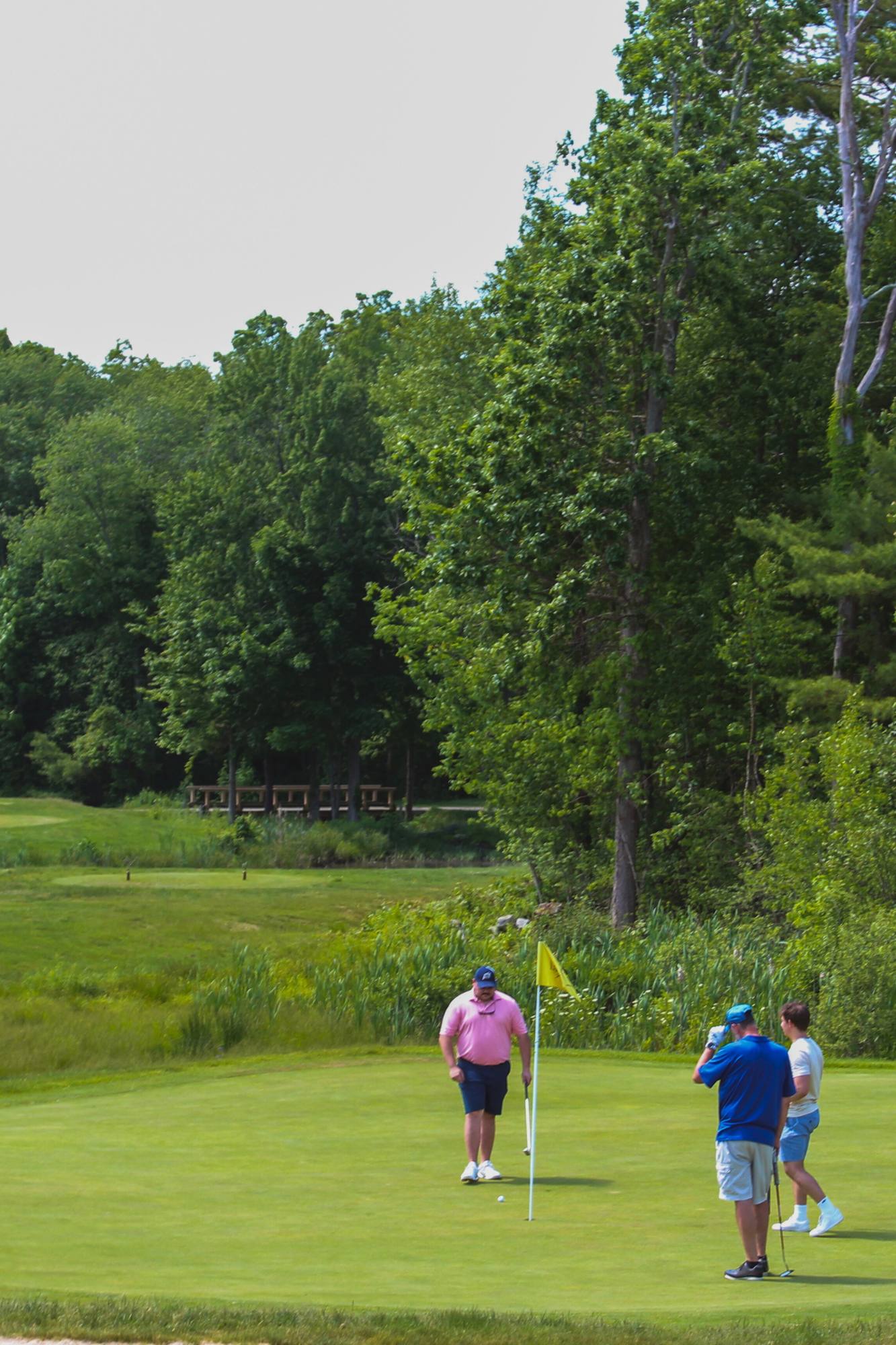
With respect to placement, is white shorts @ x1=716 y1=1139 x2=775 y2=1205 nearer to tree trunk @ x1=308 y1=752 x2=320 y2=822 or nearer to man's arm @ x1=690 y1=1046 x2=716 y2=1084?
man's arm @ x1=690 y1=1046 x2=716 y2=1084

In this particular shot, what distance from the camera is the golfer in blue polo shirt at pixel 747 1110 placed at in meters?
10.0

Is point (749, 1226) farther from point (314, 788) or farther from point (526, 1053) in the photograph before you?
point (314, 788)

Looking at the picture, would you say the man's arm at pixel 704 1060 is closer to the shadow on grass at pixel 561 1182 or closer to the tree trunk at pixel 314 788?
the shadow on grass at pixel 561 1182

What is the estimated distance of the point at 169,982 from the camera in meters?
29.3

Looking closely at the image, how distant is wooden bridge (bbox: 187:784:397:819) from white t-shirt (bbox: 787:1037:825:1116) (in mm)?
57150

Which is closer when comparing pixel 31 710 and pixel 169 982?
pixel 169 982

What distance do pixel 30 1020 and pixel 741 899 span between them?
14.6 m

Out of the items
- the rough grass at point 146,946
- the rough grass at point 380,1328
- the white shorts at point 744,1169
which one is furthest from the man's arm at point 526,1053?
the rough grass at point 146,946

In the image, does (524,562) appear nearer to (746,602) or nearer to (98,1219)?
(746,602)

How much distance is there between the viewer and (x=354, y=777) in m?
67.6

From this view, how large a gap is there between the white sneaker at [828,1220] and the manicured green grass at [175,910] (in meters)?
22.0

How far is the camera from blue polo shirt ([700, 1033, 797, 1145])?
10.3 meters

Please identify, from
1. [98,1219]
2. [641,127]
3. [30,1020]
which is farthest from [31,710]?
[98,1219]

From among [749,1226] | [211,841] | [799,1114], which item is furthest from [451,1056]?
[211,841]
